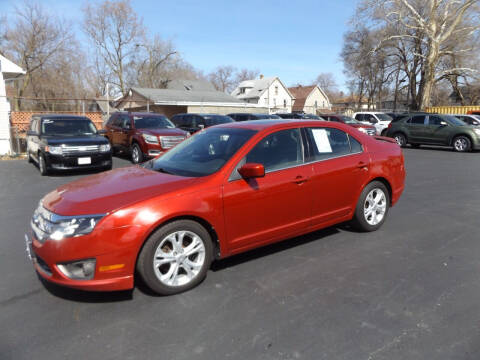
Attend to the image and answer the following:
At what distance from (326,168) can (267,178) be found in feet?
2.92

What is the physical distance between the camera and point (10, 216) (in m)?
5.91

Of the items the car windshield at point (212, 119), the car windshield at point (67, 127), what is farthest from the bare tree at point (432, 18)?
the car windshield at point (67, 127)

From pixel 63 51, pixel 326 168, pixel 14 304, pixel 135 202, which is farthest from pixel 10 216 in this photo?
pixel 63 51

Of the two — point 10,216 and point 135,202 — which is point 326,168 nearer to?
point 135,202

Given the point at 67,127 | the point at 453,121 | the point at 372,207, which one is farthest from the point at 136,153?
the point at 453,121

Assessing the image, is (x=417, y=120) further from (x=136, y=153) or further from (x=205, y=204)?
(x=205, y=204)

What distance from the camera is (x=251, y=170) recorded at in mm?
3500

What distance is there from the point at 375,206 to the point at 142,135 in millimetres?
8402

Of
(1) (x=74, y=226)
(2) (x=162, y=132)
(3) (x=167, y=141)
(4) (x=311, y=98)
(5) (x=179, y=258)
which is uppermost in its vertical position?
(4) (x=311, y=98)

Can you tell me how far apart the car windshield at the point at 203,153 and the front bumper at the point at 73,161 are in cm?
587

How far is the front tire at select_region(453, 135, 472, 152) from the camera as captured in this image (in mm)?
15312

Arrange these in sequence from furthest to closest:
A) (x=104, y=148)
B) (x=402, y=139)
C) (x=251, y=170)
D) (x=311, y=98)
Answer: (x=311, y=98), (x=402, y=139), (x=104, y=148), (x=251, y=170)

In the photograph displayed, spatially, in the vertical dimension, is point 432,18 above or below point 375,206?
above

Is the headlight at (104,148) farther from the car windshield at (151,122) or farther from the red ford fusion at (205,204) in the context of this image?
the red ford fusion at (205,204)
